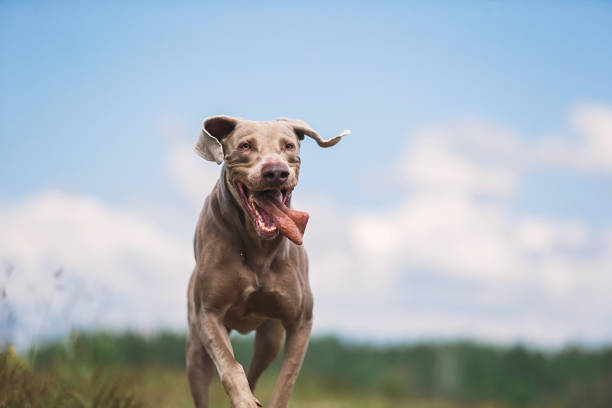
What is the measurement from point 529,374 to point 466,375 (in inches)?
58.3

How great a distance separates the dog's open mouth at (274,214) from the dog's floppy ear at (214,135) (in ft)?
0.99

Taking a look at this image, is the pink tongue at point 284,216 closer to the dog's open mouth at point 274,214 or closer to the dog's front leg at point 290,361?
the dog's open mouth at point 274,214

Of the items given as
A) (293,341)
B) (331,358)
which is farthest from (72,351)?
(331,358)

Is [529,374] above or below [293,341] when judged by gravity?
below

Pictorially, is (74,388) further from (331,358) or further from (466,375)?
(466,375)

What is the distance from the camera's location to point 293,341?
5.42 metres

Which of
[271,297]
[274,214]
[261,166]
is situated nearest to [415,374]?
[271,297]

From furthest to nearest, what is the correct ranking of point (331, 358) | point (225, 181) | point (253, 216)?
point (331, 358) < point (225, 181) < point (253, 216)

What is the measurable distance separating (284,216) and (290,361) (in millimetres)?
1359

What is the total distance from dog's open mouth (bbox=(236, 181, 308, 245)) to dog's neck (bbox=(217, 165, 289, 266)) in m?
0.31

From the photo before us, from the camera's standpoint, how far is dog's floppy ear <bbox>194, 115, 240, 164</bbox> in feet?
16.0

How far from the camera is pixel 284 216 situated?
184 inches

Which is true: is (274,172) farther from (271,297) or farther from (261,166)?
(271,297)

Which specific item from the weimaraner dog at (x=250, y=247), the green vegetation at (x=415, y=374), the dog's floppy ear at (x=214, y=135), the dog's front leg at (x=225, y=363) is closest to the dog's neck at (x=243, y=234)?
the weimaraner dog at (x=250, y=247)
